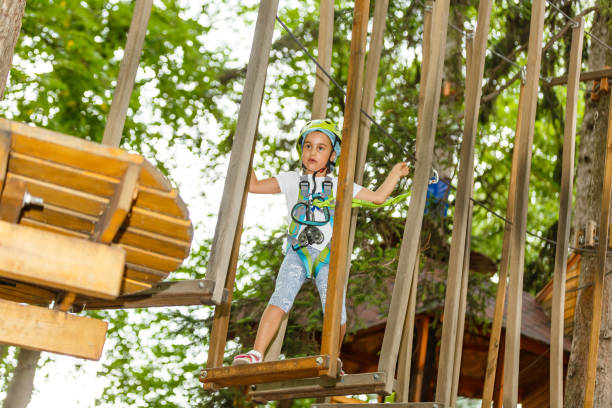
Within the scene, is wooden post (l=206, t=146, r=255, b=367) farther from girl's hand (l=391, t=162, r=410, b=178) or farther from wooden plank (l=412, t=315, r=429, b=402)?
wooden plank (l=412, t=315, r=429, b=402)

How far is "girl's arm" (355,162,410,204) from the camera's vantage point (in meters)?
4.54

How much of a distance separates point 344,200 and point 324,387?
89cm

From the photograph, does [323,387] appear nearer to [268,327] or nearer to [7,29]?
[268,327]

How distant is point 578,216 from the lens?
9.69 meters

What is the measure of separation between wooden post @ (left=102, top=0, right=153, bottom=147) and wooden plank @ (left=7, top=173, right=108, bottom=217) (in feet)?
3.99

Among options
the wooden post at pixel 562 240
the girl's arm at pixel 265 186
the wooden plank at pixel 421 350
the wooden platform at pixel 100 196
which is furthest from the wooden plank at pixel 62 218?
the wooden plank at pixel 421 350

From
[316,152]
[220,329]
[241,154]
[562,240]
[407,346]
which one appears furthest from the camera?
[562,240]

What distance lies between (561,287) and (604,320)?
167cm

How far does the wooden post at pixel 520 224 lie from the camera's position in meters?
4.91

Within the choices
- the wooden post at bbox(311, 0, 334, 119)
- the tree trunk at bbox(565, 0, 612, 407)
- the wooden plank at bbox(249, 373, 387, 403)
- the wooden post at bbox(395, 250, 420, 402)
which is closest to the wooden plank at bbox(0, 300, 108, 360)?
the wooden plank at bbox(249, 373, 387, 403)

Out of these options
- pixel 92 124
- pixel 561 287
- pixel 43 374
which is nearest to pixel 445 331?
pixel 561 287

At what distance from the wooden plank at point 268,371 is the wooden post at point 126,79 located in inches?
44.1

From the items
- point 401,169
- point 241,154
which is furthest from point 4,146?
point 401,169

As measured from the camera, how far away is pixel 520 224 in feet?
16.7
